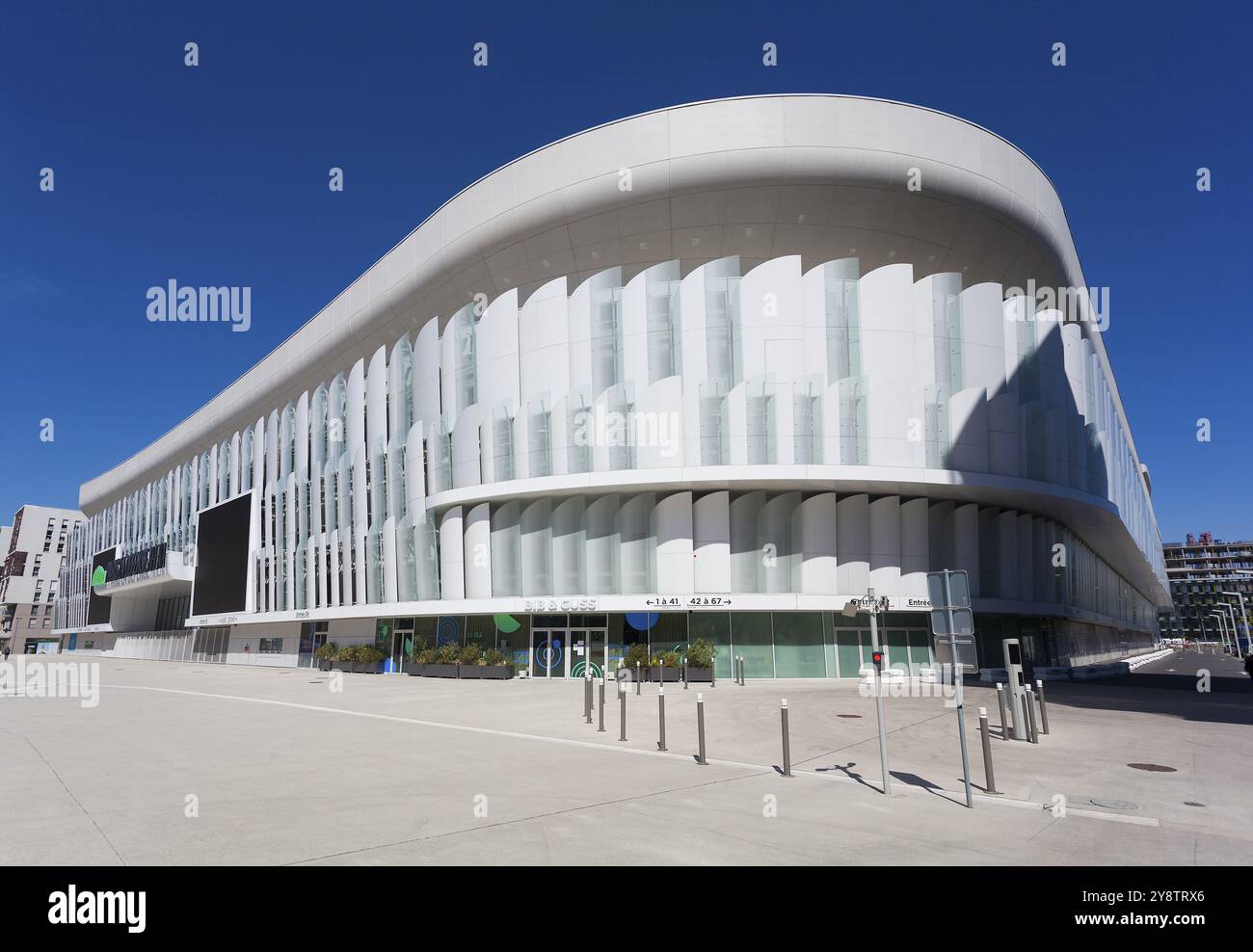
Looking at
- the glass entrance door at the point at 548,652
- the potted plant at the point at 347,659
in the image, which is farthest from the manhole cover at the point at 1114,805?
the potted plant at the point at 347,659

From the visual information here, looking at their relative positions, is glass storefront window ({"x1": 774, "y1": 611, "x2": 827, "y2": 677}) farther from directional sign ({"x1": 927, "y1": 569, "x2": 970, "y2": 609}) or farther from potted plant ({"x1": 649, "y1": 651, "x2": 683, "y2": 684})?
directional sign ({"x1": 927, "y1": 569, "x2": 970, "y2": 609})

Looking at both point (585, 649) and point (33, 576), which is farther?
point (33, 576)

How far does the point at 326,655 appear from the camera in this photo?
47.2 meters

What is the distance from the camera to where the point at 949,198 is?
3441cm

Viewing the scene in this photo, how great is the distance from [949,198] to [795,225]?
681cm

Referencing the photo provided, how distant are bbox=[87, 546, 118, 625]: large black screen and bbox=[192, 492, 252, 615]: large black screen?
1208 inches

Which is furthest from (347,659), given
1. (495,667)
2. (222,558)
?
(222,558)

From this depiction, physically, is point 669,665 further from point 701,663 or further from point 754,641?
point 754,641

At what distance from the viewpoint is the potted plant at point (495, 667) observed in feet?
115

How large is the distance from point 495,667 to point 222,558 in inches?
1613

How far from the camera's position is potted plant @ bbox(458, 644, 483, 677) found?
3547 centimetres

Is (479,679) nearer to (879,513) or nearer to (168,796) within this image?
(879,513)

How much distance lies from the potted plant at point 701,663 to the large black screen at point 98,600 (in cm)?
8557
